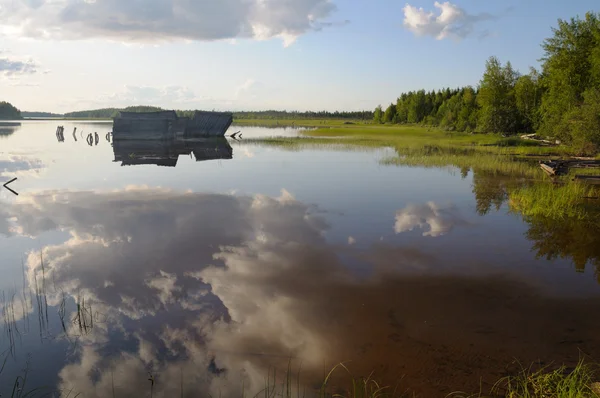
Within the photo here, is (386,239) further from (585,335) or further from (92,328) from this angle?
(92,328)

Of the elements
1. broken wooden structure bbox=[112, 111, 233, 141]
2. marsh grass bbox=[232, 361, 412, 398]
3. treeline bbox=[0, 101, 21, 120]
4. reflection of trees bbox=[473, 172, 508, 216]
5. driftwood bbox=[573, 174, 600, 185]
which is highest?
treeline bbox=[0, 101, 21, 120]

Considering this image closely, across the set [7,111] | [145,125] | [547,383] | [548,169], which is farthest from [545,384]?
[7,111]

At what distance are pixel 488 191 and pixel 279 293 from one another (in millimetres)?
16511

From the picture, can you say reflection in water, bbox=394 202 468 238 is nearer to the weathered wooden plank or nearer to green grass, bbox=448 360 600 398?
green grass, bbox=448 360 600 398

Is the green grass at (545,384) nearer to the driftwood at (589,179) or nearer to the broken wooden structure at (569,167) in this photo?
the driftwood at (589,179)

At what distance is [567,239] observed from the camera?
13.4 meters

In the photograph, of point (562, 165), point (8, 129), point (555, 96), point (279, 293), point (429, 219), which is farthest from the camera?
point (8, 129)

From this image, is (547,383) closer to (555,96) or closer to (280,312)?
(280,312)

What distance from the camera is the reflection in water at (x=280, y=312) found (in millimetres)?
6633

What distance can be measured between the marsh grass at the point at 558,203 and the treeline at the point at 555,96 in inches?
755

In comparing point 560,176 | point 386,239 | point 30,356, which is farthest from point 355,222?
point 560,176

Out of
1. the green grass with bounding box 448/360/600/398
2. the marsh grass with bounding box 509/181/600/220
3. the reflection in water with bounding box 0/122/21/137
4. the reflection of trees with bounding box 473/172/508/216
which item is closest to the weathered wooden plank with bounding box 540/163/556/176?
the reflection of trees with bounding box 473/172/508/216

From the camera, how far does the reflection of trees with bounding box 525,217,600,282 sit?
11.9 meters

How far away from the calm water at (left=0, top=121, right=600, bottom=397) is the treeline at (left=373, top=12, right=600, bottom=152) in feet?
82.8
